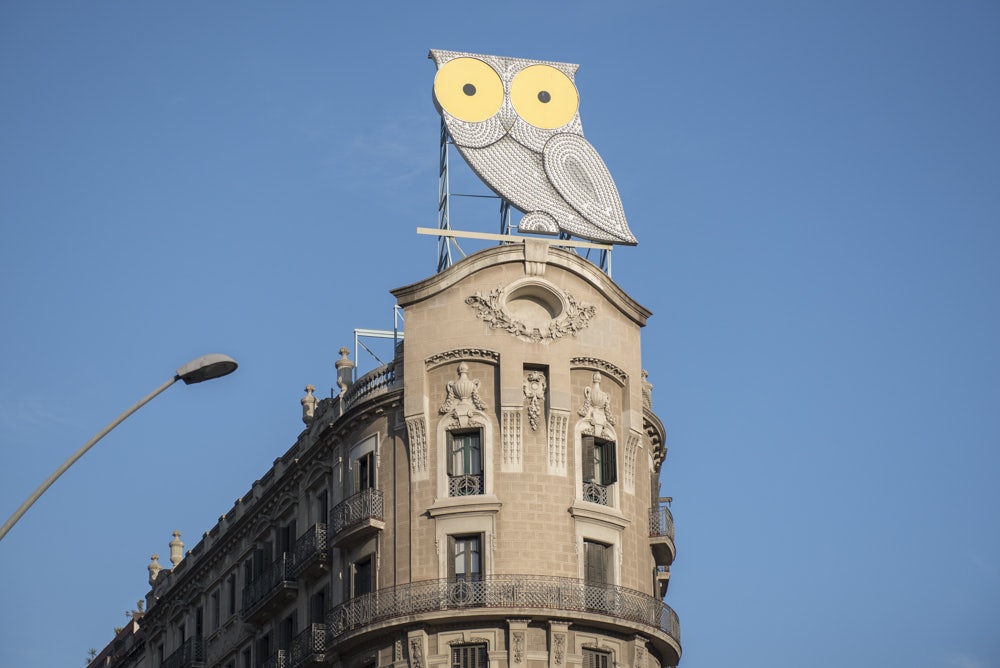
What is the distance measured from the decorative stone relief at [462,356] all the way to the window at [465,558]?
6.16m

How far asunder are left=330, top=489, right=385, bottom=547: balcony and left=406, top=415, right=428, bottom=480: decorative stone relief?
1739mm

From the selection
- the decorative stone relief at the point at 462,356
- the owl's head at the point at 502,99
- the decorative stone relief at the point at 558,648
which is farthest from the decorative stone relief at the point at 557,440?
the owl's head at the point at 502,99

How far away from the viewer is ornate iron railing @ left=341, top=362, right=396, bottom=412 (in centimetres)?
6475

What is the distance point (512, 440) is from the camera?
61.7 m

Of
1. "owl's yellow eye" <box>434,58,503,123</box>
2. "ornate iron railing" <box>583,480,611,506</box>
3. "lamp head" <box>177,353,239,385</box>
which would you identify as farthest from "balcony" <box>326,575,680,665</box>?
"lamp head" <box>177,353,239,385</box>

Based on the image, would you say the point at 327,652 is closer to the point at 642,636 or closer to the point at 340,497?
the point at 340,497

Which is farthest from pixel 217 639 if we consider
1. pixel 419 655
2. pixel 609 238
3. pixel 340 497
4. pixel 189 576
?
pixel 609 238

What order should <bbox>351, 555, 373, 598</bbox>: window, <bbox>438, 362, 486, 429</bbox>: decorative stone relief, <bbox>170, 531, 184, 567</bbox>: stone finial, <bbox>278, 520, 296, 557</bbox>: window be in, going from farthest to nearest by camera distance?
<bbox>170, 531, 184, 567</bbox>: stone finial < <bbox>278, 520, 296, 557</bbox>: window < <bbox>351, 555, 373, 598</bbox>: window < <bbox>438, 362, 486, 429</bbox>: decorative stone relief

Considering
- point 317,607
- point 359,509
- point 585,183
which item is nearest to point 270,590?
point 317,607

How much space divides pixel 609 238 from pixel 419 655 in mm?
17734

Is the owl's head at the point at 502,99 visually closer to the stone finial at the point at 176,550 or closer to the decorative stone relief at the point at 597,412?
the decorative stone relief at the point at 597,412

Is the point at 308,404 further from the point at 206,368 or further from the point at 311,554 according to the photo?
the point at 206,368

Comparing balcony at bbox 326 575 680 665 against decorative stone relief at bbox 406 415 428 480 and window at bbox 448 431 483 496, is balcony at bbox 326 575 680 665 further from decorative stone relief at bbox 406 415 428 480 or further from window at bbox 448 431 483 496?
decorative stone relief at bbox 406 415 428 480

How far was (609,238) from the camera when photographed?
6825cm
